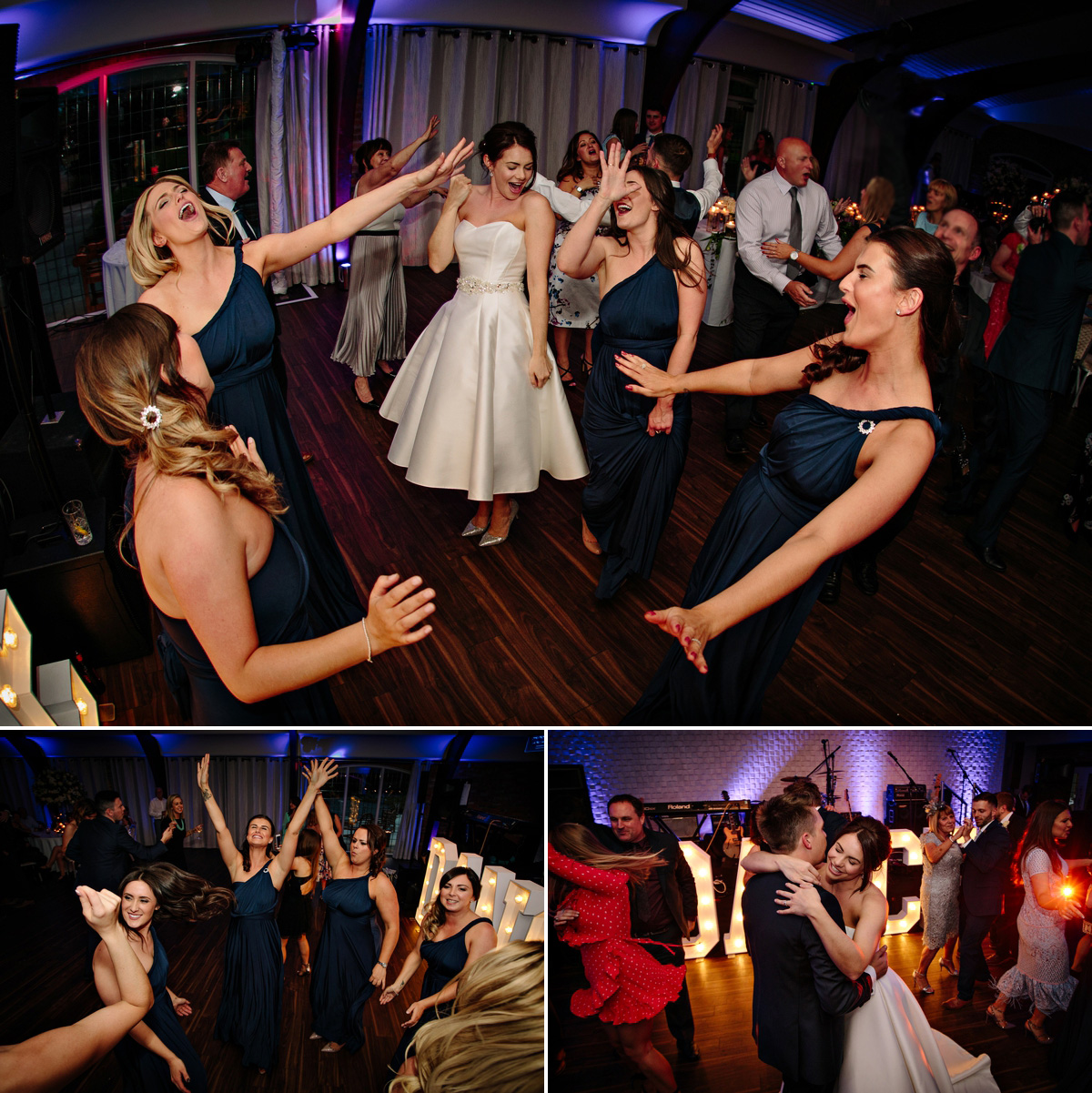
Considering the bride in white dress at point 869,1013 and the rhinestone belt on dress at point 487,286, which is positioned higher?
the rhinestone belt on dress at point 487,286

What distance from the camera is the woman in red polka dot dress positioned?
4.04 feet

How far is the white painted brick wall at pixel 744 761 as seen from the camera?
1.27 meters

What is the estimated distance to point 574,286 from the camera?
529 cm

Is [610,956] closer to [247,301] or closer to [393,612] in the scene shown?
[393,612]

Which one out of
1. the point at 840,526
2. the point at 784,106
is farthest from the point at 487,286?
the point at 840,526

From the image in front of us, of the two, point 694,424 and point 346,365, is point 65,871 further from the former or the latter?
point 346,365

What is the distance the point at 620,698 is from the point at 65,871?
1944 millimetres

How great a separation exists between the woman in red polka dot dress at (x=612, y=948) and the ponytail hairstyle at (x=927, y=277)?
132cm

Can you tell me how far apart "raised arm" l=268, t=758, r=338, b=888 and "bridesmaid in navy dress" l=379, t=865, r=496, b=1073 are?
231 mm

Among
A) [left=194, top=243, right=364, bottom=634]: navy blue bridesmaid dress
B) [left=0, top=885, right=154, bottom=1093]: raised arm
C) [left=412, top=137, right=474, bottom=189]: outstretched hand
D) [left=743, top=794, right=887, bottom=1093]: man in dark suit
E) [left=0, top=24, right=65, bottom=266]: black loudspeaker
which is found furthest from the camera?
[left=0, top=24, right=65, bottom=266]: black loudspeaker

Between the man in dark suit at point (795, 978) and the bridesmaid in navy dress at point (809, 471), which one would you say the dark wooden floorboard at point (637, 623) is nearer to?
the bridesmaid in navy dress at point (809, 471)

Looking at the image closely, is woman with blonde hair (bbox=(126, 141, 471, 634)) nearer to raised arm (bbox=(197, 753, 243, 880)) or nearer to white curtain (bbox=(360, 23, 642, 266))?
raised arm (bbox=(197, 753, 243, 880))

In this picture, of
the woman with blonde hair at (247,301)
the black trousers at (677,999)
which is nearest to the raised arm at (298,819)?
the black trousers at (677,999)

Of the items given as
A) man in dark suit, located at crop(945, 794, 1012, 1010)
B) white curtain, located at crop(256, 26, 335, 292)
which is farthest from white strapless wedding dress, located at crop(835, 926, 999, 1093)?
white curtain, located at crop(256, 26, 335, 292)
